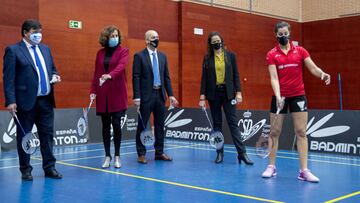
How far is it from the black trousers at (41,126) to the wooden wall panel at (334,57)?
12.4 m

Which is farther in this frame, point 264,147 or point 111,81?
point 111,81

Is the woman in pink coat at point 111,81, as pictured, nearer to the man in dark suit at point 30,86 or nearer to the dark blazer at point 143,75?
the dark blazer at point 143,75

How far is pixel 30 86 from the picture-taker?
5.21m

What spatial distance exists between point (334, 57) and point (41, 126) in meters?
12.9

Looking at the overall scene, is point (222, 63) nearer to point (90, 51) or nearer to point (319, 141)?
point (319, 141)

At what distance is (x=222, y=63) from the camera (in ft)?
21.5

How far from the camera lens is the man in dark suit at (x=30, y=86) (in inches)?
202

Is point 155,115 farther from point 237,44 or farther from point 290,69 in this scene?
point 237,44

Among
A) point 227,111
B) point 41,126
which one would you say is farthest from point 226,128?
point 41,126

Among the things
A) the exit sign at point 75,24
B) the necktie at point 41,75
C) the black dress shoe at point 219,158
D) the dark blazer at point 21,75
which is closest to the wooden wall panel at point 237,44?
the exit sign at point 75,24

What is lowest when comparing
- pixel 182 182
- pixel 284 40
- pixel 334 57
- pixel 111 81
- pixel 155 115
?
pixel 182 182

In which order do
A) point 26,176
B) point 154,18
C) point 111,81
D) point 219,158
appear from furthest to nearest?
point 154,18
point 219,158
point 111,81
point 26,176

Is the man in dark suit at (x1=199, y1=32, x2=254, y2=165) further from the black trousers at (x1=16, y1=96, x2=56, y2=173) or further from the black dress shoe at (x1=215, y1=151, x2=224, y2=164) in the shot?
the black trousers at (x1=16, y1=96, x2=56, y2=173)

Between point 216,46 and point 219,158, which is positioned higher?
point 216,46
